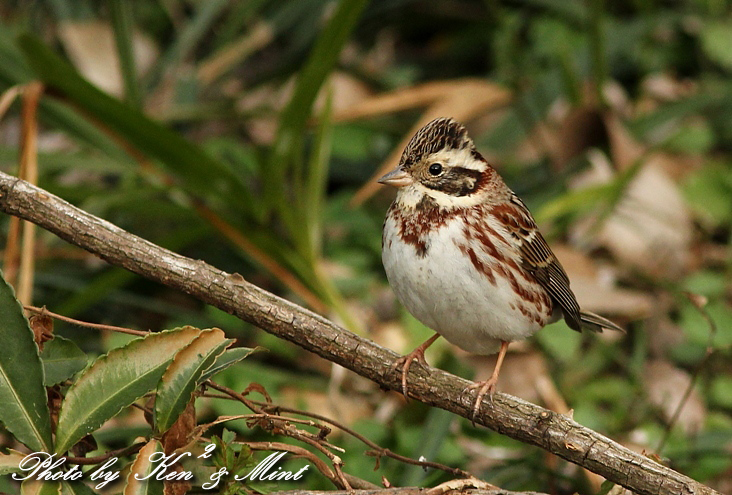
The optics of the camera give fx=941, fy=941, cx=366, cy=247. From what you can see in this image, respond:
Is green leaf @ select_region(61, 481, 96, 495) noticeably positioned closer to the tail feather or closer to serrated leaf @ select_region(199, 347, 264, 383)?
serrated leaf @ select_region(199, 347, 264, 383)

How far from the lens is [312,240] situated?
A: 4371 millimetres

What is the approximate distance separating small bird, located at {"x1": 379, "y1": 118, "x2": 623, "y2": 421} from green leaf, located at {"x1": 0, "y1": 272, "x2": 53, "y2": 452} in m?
1.14

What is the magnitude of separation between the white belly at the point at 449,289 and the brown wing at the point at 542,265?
198 mm

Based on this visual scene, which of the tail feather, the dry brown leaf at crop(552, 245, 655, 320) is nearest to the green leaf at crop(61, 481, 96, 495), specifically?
the tail feather

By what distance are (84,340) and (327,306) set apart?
1.19 metres

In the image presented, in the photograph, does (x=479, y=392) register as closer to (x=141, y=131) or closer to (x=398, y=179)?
(x=398, y=179)

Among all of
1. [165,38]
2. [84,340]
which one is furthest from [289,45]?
[84,340]

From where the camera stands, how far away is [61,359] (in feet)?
6.91

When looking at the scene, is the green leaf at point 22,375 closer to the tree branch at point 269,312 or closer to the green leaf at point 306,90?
the tree branch at point 269,312

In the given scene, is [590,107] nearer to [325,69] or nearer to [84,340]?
[325,69]

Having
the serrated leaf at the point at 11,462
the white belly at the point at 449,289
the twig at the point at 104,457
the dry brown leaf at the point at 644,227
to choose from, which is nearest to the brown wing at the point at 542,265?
the white belly at the point at 449,289

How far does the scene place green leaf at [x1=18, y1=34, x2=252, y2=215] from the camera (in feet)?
12.8

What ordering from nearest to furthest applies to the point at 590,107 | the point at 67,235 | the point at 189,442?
the point at 189,442 < the point at 67,235 < the point at 590,107

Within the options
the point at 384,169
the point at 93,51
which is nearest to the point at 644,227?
the point at 384,169
